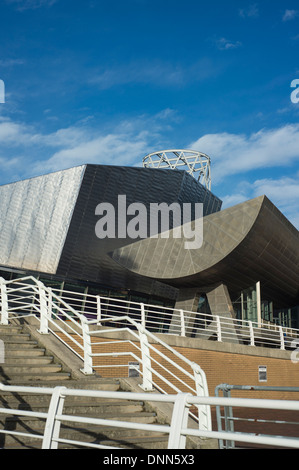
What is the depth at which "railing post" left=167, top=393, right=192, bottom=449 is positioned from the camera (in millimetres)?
3850

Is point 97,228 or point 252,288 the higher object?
point 97,228

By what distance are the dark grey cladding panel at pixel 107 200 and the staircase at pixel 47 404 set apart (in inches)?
661

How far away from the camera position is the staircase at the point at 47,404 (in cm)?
625

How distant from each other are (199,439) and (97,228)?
69.8 ft

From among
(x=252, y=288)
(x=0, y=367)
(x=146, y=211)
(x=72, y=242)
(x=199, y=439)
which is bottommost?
(x=199, y=439)

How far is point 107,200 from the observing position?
88.9 feet

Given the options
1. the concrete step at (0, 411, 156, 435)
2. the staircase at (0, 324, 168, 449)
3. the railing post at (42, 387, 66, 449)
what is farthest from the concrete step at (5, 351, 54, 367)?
the railing post at (42, 387, 66, 449)

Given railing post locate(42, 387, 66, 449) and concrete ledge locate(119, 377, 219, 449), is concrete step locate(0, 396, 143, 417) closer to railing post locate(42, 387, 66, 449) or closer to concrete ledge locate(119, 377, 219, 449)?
concrete ledge locate(119, 377, 219, 449)

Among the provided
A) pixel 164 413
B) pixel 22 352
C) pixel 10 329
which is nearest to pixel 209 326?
pixel 10 329

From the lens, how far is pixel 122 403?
7.77 metres

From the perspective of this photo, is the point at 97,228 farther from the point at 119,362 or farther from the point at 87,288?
the point at 119,362

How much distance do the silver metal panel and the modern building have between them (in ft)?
0.19

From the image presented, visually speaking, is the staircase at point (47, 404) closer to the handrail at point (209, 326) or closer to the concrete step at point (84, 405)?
the concrete step at point (84, 405)
